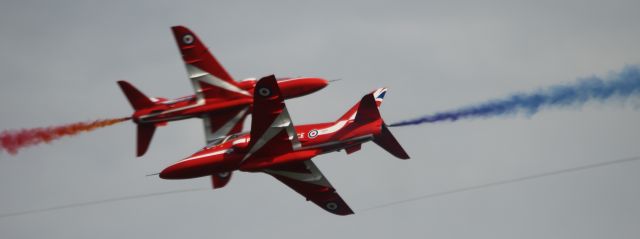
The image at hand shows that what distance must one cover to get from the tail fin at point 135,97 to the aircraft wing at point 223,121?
2.64m

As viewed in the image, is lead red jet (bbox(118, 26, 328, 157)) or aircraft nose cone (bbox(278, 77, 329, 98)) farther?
aircraft nose cone (bbox(278, 77, 329, 98))

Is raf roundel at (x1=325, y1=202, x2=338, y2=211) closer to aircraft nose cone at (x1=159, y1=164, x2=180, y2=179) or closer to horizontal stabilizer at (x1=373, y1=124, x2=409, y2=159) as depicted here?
horizontal stabilizer at (x1=373, y1=124, x2=409, y2=159)

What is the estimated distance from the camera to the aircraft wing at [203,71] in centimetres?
6275

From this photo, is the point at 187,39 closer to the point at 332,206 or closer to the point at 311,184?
the point at 311,184

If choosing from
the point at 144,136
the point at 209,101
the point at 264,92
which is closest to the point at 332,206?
the point at 209,101

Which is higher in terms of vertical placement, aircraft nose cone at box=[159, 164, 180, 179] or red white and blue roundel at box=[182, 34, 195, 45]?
red white and blue roundel at box=[182, 34, 195, 45]

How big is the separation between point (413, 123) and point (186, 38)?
41.1 feet

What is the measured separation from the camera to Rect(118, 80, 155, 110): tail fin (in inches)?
2446

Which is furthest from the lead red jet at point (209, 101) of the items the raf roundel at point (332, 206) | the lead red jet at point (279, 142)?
the raf roundel at point (332, 206)

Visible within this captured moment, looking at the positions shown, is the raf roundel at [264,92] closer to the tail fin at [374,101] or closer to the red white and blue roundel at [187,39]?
the tail fin at [374,101]

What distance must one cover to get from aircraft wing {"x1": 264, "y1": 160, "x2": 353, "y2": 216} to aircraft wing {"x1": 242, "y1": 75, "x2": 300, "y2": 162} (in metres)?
1.41

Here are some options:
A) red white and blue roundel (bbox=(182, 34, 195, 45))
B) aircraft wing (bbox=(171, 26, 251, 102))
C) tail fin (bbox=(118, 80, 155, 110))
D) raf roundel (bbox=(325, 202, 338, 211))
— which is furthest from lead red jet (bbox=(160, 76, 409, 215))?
red white and blue roundel (bbox=(182, 34, 195, 45))

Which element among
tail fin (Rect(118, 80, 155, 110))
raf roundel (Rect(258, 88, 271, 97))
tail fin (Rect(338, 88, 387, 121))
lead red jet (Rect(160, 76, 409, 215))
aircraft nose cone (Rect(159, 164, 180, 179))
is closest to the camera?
raf roundel (Rect(258, 88, 271, 97))

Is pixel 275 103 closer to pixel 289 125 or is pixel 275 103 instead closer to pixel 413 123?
pixel 289 125
